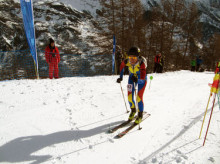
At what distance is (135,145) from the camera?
2.77 metres

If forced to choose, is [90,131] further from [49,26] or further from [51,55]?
[49,26]

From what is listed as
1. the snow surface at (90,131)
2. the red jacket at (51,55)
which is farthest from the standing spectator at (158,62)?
the red jacket at (51,55)

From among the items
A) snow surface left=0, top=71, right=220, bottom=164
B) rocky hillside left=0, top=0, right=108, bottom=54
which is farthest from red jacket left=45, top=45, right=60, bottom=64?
rocky hillside left=0, top=0, right=108, bottom=54

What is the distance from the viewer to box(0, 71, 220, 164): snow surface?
2396 mm

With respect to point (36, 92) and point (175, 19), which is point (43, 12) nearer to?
point (175, 19)

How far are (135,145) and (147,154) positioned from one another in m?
0.31

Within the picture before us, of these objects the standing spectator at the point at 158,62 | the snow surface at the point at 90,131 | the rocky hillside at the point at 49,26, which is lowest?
the snow surface at the point at 90,131

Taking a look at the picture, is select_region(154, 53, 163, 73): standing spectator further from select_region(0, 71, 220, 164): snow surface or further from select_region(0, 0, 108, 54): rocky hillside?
select_region(0, 0, 108, 54): rocky hillside

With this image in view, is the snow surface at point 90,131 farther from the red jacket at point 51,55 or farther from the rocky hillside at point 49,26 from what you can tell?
the rocky hillside at point 49,26

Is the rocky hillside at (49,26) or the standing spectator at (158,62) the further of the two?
the rocky hillside at (49,26)

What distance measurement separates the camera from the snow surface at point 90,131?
2396 mm

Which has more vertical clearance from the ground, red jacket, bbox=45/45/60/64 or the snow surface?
red jacket, bbox=45/45/60/64

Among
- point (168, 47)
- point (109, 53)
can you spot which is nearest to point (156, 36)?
point (168, 47)

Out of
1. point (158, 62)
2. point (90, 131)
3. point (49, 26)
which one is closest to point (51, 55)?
point (90, 131)
